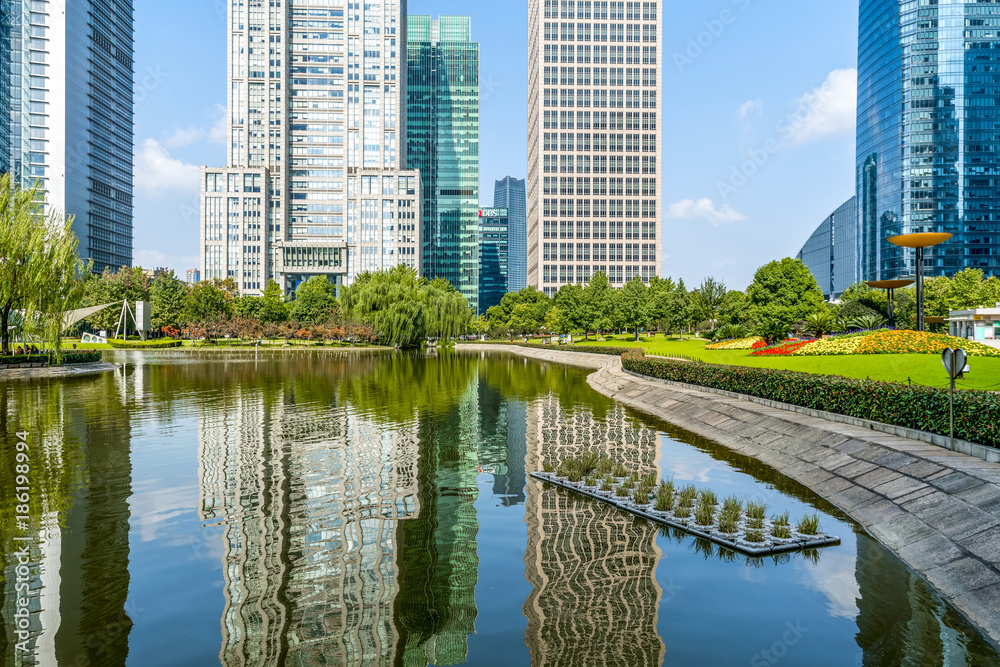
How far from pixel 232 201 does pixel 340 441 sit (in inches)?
5835

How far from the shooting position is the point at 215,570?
8.91m

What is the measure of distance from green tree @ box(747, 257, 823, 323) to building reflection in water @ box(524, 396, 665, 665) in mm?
48023

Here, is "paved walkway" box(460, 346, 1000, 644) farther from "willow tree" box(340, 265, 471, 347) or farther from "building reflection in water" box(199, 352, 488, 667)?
"willow tree" box(340, 265, 471, 347)

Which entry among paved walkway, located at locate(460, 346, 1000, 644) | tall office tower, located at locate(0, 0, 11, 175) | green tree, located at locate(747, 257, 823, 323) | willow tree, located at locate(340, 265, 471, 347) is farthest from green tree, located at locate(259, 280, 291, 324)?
paved walkway, located at locate(460, 346, 1000, 644)

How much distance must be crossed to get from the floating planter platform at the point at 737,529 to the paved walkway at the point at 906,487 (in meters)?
1.50

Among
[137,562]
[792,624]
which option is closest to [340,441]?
[137,562]

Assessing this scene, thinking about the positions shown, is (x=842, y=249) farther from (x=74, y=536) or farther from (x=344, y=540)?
(x=74, y=536)

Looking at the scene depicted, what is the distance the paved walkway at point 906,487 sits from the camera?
837 centimetres

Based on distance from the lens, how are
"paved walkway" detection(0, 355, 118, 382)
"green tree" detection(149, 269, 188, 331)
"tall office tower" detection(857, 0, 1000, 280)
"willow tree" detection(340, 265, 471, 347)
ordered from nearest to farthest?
"paved walkway" detection(0, 355, 118, 382) → "willow tree" detection(340, 265, 471, 347) → "green tree" detection(149, 269, 188, 331) → "tall office tower" detection(857, 0, 1000, 280)

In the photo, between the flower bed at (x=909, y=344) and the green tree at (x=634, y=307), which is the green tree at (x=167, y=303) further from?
the flower bed at (x=909, y=344)

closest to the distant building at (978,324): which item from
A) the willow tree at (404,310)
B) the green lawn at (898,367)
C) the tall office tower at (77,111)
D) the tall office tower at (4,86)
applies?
the green lawn at (898,367)

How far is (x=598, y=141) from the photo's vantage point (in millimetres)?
151750

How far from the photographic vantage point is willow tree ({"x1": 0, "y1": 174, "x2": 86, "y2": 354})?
1403 inches

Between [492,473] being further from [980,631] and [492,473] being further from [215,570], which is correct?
[980,631]
